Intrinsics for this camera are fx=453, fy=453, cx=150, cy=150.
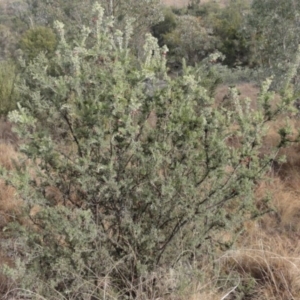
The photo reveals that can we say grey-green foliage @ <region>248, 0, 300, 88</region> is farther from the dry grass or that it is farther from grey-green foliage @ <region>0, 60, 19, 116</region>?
→ grey-green foliage @ <region>0, 60, 19, 116</region>

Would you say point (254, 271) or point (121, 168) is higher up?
point (121, 168)

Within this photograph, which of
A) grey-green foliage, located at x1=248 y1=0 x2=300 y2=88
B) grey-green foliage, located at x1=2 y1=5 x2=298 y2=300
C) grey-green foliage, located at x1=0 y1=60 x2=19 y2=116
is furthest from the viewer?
grey-green foliage, located at x1=0 y1=60 x2=19 y2=116

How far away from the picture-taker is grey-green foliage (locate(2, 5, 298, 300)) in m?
2.52

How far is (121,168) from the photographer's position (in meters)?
2.67

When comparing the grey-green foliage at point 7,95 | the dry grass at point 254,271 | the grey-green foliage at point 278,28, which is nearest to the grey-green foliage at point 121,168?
the dry grass at point 254,271

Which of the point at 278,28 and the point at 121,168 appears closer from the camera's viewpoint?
the point at 121,168

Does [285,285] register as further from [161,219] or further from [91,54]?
[91,54]

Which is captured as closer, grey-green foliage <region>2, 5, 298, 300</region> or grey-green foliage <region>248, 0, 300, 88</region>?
grey-green foliage <region>2, 5, 298, 300</region>

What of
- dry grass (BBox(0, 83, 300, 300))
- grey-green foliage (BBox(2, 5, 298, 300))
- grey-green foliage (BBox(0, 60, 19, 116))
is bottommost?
grey-green foliage (BBox(0, 60, 19, 116))

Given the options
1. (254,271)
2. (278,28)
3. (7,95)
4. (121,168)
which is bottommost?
(7,95)

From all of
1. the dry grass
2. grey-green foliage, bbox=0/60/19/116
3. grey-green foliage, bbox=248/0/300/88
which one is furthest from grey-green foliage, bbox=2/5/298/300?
grey-green foliage, bbox=0/60/19/116

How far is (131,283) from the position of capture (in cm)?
273

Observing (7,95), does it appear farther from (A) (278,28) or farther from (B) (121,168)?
(B) (121,168)

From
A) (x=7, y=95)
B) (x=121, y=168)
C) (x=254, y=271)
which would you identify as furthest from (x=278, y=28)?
(x=121, y=168)
